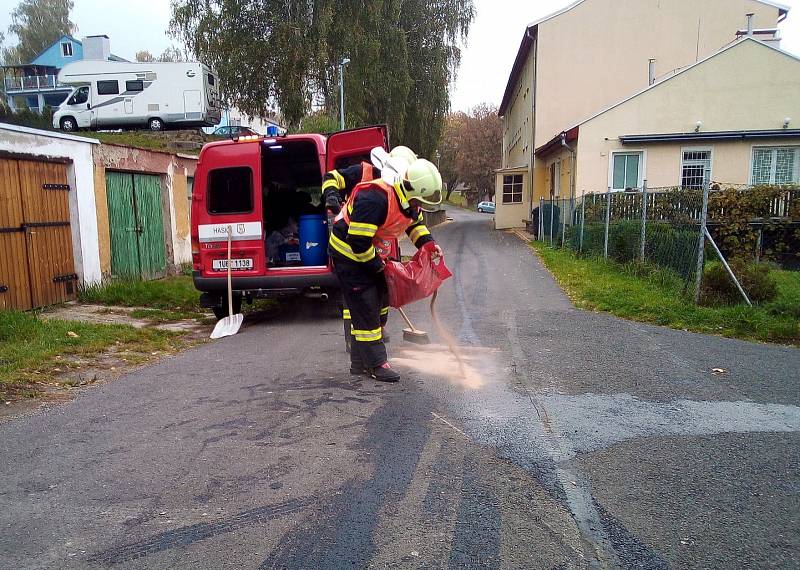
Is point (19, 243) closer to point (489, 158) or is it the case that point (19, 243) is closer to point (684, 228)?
point (684, 228)

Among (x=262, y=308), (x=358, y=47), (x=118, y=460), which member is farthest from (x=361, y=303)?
(x=358, y=47)

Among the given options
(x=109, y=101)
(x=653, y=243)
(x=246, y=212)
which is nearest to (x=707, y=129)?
(x=653, y=243)

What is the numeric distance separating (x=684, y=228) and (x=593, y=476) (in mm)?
7872

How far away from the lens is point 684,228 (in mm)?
10133

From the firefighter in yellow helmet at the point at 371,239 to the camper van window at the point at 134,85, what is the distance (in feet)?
79.7

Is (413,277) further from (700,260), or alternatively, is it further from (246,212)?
(700,260)

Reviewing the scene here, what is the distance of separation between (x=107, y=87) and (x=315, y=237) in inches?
878

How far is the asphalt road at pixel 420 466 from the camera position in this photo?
2797 mm

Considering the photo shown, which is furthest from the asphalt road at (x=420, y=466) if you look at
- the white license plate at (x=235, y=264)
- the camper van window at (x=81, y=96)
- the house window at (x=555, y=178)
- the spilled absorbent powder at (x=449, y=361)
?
the camper van window at (x=81, y=96)

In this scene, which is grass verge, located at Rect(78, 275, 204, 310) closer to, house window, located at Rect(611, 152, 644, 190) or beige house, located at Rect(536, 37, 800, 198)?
beige house, located at Rect(536, 37, 800, 198)

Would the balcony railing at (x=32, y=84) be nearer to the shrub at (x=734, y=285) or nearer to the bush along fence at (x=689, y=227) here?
the bush along fence at (x=689, y=227)

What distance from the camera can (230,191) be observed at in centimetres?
827

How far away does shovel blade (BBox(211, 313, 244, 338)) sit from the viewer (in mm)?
7770

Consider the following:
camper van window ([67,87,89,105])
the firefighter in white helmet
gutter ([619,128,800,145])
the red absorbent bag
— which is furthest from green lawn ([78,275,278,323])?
camper van window ([67,87,89,105])
